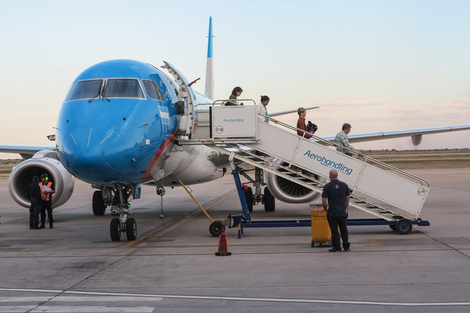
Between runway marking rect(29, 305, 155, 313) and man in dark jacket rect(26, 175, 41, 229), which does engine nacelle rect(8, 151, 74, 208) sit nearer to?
man in dark jacket rect(26, 175, 41, 229)

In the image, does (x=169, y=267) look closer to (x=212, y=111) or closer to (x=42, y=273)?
(x=42, y=273)

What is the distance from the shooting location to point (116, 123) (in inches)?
465

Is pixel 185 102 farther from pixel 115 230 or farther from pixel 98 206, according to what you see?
pixel 98 206

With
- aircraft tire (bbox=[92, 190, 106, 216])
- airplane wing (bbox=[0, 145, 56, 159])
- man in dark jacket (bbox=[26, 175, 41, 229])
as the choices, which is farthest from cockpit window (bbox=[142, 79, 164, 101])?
airplane wing (bbox=[0, 145, 56, 159])

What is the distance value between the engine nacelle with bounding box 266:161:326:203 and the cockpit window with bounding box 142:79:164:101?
18.7 feet

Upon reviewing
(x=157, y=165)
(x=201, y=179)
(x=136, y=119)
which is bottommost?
(x=201, y=179)

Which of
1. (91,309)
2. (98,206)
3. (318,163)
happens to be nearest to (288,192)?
(318,163)

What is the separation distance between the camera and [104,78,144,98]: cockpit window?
12641 mm

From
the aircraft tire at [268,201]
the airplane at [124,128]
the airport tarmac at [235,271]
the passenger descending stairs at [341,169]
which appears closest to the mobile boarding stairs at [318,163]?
the passenger descending stairs at [341,169]

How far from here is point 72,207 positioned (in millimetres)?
24906

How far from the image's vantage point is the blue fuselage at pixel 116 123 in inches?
456

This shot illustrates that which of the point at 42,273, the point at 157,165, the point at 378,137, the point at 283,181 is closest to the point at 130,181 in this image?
the point at 157,165

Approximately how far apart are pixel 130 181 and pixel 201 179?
6281 mm

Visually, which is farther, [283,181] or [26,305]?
[283,181]
